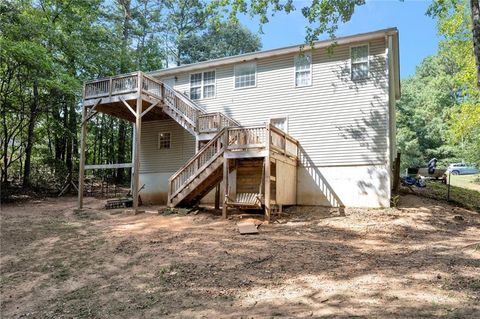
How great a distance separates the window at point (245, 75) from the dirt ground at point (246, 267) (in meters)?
6.87

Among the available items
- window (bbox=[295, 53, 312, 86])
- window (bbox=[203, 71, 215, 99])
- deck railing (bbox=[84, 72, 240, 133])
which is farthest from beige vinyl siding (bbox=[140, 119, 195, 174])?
window (bbox=[295, 53, 312, 86])

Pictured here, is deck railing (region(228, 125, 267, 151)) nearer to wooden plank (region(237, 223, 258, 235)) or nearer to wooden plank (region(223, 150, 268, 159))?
wooden plank (region(223, 150, 268, 159))

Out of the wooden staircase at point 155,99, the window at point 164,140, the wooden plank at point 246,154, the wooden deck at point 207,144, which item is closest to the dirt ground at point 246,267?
the wooden deck at point 207,144

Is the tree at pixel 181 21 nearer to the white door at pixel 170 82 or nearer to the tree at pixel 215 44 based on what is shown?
the tree at pixel 215 44

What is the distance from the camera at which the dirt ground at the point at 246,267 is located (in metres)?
5.24

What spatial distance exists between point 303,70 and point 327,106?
6.59 feet

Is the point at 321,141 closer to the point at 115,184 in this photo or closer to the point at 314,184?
the point at 314,184

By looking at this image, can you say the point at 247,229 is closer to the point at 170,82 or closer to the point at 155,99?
the point at 155,99

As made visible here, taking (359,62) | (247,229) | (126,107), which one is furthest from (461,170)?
(126,107)

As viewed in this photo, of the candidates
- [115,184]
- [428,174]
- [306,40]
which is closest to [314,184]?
[306,40]

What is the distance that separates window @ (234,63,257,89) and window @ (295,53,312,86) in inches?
79.2

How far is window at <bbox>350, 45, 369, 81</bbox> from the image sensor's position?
45.6 feet

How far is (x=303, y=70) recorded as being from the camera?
1506 centimetres

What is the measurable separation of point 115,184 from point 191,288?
2141 centimetres
